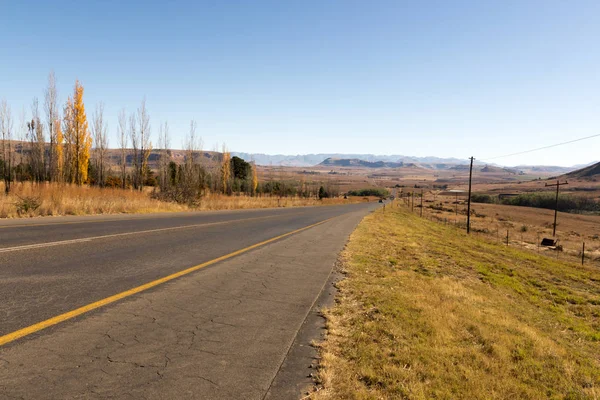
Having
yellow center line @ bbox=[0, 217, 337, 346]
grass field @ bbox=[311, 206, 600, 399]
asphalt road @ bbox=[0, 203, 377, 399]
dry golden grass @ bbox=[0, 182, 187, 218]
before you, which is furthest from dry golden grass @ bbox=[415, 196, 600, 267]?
dry golden grass @ bbox=[0, 182, 187, 218]

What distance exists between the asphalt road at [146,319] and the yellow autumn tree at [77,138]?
1223 inches

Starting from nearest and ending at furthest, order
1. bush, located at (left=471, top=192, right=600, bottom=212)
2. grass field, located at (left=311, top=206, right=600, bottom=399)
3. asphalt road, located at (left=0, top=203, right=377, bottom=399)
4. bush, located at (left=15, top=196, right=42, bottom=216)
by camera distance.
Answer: asphalt road, located at (left=0, top=203, right=377, bottom=399) → grass field, located at (left=311, top=206, right=600, bottom=399) → bush, located at (left=15, top=196, right=42, bottom=216) → bush, located at (left=471, top=192, right=600, bottom=212)

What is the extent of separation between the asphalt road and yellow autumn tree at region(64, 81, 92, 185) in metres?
31.1

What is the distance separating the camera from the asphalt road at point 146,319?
9.78 feet

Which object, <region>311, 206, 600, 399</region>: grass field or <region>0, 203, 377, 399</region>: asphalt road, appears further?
<region>311, 206, 600, 399</region>: grass field

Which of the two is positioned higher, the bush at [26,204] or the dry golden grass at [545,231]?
the bush at [26,204]

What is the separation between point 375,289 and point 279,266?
7.98 ft

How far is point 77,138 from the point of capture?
35.6 metres

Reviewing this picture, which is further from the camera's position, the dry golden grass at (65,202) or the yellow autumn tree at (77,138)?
the yellow autumn tree at (77,138)

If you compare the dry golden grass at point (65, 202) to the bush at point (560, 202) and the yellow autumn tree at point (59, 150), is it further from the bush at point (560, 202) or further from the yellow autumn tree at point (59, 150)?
the bush at point (560, 202)

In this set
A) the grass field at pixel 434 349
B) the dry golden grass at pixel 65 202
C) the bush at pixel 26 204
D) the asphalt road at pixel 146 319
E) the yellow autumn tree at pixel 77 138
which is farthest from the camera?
the yellow autumn tree at pixel 77 138

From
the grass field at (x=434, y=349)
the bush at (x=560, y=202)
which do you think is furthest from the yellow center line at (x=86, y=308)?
the bush at (x=560, y=202)

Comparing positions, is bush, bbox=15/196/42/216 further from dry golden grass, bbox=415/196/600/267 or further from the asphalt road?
A: dry golden grass, bbox=415/196/600/267

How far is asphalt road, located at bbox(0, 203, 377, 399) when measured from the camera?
298 cm
